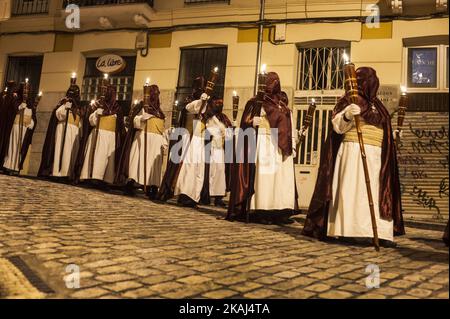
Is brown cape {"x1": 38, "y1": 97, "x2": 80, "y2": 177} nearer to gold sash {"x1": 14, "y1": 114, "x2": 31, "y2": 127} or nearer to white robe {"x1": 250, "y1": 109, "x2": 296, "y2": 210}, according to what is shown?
gold sash {"x1": 14, "y1": 114, "x2": 31, "y2": 127}

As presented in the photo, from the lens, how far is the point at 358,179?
4348mm

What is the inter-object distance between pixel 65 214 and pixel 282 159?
9.72ft

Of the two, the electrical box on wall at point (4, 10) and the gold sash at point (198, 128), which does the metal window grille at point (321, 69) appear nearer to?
the gold sash at point (198, 128)

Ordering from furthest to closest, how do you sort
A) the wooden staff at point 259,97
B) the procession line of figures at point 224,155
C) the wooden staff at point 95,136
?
the wooden staff at point 95,136 < the wooden staff at point 259,97 < the procession line of figures at point 224,155

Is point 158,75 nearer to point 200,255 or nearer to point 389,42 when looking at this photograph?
point 389,42

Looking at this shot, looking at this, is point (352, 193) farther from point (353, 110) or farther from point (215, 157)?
Answer: point (215, 157)

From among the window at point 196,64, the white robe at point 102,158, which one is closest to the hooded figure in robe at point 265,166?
the white robe at point 102,158

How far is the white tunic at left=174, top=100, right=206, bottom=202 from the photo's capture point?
7.57 metres

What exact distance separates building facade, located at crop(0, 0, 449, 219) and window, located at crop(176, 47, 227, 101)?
30 mm

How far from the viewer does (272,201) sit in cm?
588

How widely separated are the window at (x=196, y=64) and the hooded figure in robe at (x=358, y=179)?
23.9 feet

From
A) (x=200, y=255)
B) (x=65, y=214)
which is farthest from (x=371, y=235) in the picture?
(x=65, y=214)

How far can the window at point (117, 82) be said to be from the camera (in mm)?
12516

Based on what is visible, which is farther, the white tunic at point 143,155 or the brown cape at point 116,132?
the brown cape at point 116,132
